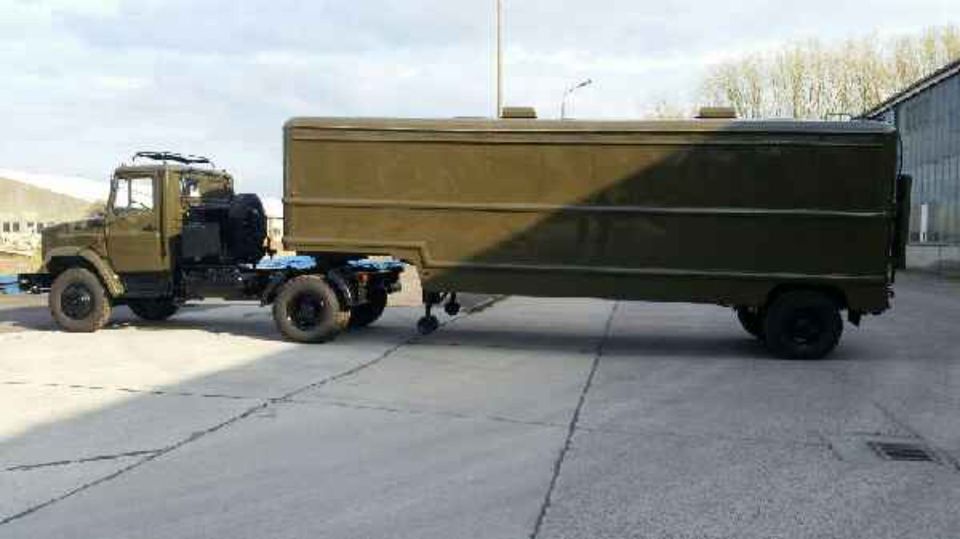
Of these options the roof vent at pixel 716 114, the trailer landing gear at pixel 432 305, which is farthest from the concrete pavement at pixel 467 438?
the roof vent at pixel 716 114

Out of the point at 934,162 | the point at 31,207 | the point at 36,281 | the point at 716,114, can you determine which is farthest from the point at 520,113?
the point at 31,207

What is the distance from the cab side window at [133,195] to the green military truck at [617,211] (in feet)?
8.14

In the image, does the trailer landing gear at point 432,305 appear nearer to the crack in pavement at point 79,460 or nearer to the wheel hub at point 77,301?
the wheel hub at point 77,301

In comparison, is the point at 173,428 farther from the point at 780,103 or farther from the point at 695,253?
the point at 780,103

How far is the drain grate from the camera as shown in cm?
654

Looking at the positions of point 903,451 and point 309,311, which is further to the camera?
point 309,311

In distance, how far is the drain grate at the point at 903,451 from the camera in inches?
257

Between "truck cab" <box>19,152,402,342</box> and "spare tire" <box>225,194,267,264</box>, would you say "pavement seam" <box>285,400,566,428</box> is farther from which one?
"spare tire" <box>225,194,267,264</box>

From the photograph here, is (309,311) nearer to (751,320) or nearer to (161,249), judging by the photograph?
(161,249)

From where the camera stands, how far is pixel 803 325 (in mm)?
11219

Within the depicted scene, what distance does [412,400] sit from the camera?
8430 millimetres

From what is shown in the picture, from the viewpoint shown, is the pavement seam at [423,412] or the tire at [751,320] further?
the tire at [751,320]

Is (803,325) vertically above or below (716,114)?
below

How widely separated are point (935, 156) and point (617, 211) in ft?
102
